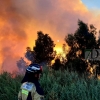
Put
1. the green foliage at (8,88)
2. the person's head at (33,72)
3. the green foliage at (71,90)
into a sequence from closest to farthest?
the person's head at (33,72) < the green foliage at (71,90) < the green foliage at (8,88)

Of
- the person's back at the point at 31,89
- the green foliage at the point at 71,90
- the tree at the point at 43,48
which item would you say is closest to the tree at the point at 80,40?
the tree at the point at 43,48

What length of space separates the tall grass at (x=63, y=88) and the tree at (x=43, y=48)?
19.2m

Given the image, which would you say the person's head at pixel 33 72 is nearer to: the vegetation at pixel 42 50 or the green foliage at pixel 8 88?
the green foliage at pixel 8 88

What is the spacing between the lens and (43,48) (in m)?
30.3

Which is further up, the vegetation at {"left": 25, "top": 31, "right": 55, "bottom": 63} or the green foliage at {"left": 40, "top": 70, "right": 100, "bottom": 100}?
the vegetation at {"left": 25, "top": 31, "right": 55, "bottom": 63}

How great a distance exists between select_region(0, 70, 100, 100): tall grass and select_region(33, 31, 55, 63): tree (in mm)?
19247

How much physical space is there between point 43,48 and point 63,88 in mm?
22280

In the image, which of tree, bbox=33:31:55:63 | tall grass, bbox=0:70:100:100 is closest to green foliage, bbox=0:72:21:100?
tall grass, bbox=0:70:100:100

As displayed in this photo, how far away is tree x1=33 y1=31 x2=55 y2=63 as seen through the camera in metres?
29.5

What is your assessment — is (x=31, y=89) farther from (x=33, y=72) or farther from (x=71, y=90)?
(x=71, y=90)

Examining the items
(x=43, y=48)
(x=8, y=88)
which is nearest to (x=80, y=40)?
(x=43, y=48)

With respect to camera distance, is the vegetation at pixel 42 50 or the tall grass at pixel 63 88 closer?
the tall grass at pixel 63 88

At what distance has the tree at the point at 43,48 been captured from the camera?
2948 cm

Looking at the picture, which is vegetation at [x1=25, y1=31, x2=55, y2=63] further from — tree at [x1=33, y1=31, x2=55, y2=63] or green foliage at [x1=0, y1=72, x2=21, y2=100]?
green foliage at [x1=0, y1=72, x2=21, y2=100]
